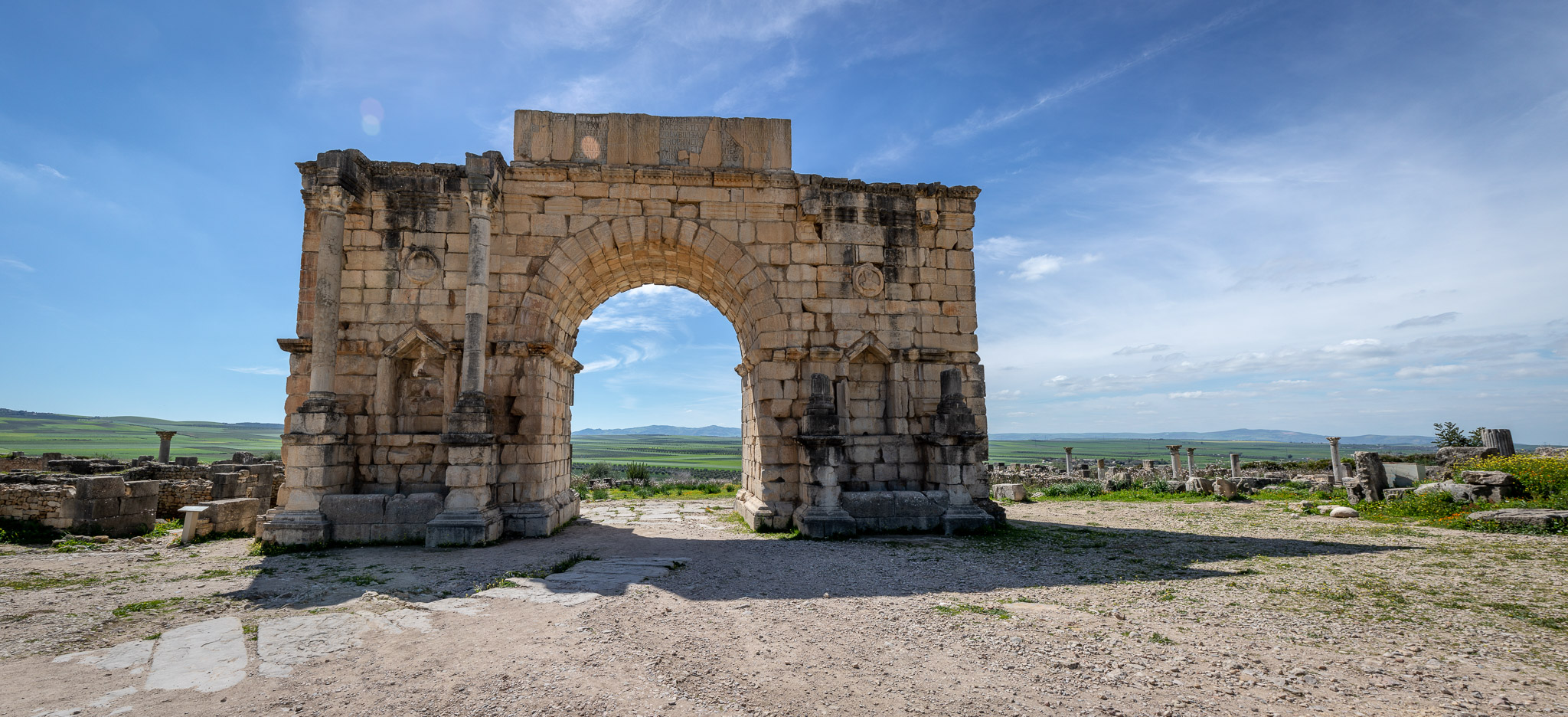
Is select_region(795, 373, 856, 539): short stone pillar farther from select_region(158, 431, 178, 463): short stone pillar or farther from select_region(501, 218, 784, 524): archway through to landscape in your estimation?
select_region(158, 431, 178, 463): short stone pillar

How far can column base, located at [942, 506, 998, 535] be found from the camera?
9.97 meters

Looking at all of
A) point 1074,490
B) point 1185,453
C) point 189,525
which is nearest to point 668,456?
point 1185,453

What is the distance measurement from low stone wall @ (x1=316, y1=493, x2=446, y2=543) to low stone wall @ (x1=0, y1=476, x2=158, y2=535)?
4503 mm

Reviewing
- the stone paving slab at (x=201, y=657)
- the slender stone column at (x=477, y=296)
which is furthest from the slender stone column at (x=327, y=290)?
the stone paving slab at (x=201, y=657)

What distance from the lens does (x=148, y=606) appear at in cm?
567

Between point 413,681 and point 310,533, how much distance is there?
21.9 feet

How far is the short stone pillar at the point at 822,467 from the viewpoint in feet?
31.8

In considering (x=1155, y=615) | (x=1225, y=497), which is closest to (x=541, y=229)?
(x=1155, y=615)

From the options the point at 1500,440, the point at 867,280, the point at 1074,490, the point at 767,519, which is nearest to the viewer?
the point at 767,519

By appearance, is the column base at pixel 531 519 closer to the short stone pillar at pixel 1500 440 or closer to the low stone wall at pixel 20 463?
the low stone wall at pixel 20 463

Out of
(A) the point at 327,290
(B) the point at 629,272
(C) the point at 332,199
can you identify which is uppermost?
(C) the point at 332,199

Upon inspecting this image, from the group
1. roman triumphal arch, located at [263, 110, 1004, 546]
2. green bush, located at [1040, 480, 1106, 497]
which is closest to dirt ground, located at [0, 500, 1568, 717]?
roman triumphal arch, located at [263, 110, 1004, 546]

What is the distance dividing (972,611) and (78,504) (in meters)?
13.5

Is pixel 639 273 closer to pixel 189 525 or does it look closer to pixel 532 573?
pixel 532 573
